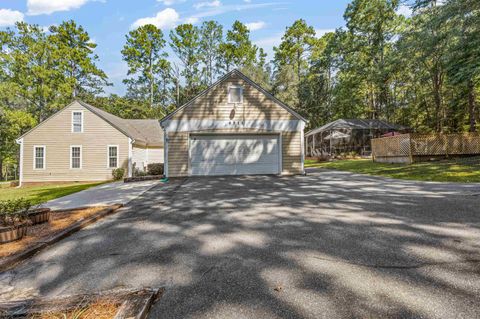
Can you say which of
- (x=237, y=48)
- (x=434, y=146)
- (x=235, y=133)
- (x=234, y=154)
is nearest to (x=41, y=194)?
(x=234, y=154)

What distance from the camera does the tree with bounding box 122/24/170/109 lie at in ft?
108

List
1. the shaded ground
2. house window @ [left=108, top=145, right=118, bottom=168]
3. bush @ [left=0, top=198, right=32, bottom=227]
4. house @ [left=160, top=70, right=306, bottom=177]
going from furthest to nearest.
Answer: house window @ [left=108, top=145, right=118, bottom=168] < house @ [left=160, top=70, right=306, bottom=177] < the shaded ground < bush @ [left=0, top=198, right=32, bottom=227]

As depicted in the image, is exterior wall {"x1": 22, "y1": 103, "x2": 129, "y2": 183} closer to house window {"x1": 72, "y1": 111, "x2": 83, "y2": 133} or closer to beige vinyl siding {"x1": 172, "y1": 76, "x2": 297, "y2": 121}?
house window {"x1": 72, "y1": 111, "x2": 83, "y2": 133}

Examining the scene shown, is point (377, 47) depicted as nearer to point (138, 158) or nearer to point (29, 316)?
point (138, 158)

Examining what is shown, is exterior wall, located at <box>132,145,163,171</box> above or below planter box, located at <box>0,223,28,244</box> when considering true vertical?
above

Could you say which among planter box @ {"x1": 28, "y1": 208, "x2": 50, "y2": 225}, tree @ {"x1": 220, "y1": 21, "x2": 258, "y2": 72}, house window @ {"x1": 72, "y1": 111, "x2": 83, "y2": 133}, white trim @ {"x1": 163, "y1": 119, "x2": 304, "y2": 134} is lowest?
planter box @ {"x1": 28, "y1": 208, "x2": 50, "y2": 225}

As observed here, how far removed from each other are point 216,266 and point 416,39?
61.9 feet

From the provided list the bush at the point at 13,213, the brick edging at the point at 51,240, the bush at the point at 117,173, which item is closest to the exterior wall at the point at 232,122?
the bush at the point at 117,173

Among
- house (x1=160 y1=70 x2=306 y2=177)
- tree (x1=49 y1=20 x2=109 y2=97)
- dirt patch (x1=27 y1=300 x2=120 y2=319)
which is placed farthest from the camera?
tree (x1=49 y1=20 x2=109 y2=97)

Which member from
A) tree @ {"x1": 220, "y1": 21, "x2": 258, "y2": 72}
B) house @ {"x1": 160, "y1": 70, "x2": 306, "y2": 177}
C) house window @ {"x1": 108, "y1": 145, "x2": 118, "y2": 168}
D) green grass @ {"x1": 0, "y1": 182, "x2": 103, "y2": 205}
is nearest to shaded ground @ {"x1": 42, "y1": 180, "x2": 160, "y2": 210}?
green grass @ {"x1": 0, "y1": 182, "x2": 103, "y2": 205}

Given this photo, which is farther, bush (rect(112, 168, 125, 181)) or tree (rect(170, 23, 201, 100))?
tree (rect(170, 23, 201, 100))

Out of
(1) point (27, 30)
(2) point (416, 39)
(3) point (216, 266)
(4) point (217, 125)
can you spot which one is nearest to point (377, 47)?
(2) point (416, 39)

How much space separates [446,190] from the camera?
22.2 feet

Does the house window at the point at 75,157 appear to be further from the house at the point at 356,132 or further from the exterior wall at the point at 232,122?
the house at the point at 356,132
